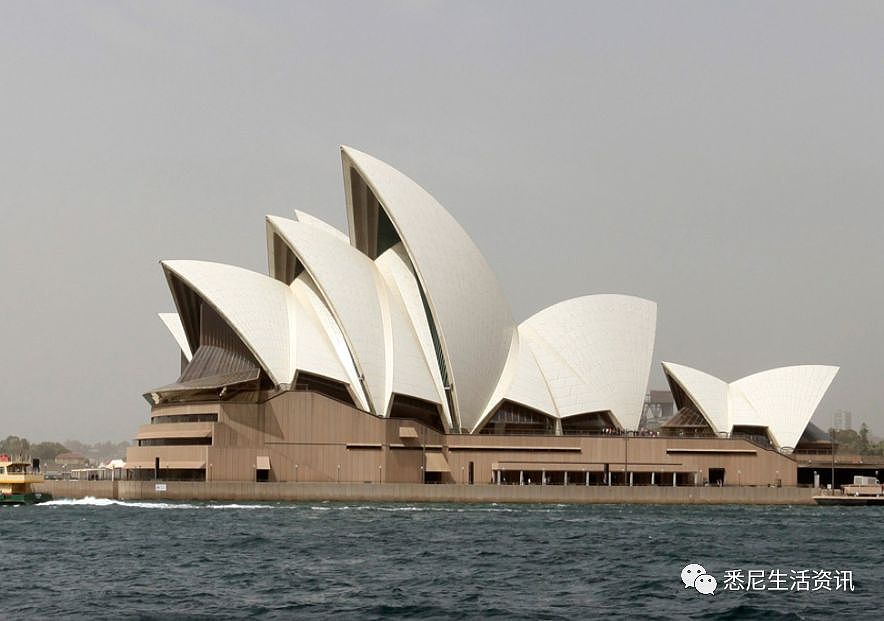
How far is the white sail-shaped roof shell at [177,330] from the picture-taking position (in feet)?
281

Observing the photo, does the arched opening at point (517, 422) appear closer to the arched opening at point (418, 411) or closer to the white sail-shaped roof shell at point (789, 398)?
the arched opening at point (418, 411)

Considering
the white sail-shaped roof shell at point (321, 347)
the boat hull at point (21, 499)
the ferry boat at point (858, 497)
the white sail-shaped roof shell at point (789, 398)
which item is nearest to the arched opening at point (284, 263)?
the white sail-shaped roof shell at point (321, 347)

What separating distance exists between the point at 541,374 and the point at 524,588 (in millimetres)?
49616

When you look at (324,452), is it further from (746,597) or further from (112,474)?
(746,597)

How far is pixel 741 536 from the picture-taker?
48.2 m

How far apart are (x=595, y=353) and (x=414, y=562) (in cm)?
4635

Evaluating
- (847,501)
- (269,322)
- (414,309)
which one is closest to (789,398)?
(847,501)

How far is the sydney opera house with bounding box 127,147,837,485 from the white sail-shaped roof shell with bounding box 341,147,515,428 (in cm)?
11

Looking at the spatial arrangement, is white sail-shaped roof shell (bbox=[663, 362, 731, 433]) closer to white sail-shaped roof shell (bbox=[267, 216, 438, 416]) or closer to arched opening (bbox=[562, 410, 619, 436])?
Answer: arched opening (bbox=[562, 410, 619, 436])

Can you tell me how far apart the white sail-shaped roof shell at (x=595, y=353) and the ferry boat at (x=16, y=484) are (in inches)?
1227

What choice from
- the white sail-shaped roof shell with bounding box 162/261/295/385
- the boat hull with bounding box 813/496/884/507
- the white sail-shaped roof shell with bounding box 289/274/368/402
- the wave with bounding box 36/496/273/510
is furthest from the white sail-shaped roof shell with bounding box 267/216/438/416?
the boat hull with bounding box 813/496/884/507

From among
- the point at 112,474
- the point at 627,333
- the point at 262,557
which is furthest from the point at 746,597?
the point at 112,474

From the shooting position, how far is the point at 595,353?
81.6 m

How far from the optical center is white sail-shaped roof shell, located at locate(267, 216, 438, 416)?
241 feet
